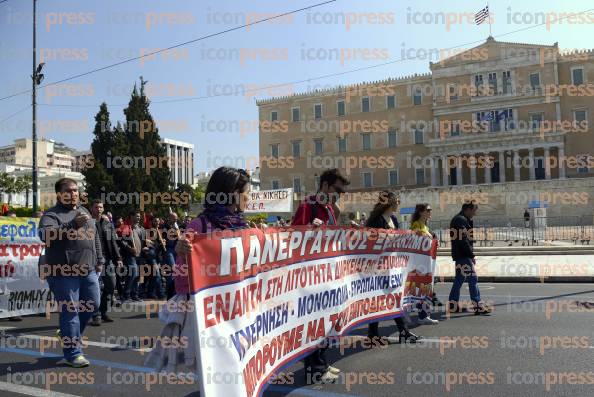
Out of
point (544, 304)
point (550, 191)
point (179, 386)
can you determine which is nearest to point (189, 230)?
point (179, 386)

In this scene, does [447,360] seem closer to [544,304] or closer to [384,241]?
[384,241]

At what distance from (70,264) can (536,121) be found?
6235cm

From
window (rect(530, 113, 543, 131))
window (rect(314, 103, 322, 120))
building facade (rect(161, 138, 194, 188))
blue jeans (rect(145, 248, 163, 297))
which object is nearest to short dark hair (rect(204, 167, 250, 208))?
blue jeans (rect(145, 248, 163, 297))

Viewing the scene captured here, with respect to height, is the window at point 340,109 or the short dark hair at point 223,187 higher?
the window at point 340,109

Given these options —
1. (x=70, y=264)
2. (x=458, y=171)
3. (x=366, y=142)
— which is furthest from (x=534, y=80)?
(x=70, y=264)

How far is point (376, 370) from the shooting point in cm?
531

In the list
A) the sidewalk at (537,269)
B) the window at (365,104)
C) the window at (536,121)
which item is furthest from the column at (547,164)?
the sidewalk at (537,269)

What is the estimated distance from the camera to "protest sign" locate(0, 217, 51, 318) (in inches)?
359

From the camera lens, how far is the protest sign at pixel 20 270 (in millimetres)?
9125

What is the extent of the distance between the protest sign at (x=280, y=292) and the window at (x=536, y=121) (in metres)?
58.6

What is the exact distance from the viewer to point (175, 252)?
13.3 ft

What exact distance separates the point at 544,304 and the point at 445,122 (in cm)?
5872

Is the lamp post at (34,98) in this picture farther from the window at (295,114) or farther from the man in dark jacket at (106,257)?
the window at (295,114)

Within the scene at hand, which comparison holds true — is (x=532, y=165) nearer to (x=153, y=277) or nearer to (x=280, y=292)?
(x=153, y=277)
